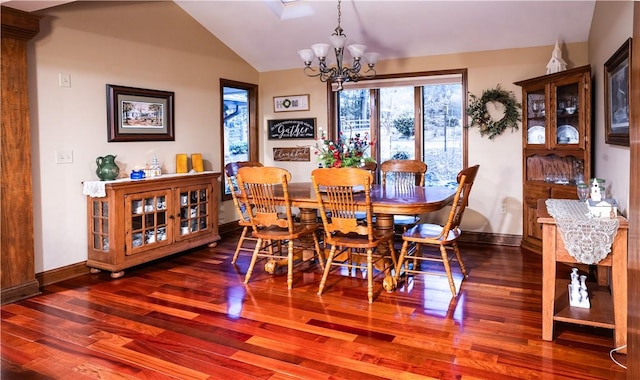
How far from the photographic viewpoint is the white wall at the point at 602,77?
9.67ft

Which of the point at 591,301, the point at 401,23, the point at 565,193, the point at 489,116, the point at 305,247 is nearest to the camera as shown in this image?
the point at 591,301

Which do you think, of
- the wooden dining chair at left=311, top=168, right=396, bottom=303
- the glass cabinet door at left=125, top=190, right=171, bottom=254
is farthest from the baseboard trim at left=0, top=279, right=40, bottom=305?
the wooden dining chair at left=311, top=168, right=396, bottom=303

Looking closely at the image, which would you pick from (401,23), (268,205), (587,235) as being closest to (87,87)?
(268,205)

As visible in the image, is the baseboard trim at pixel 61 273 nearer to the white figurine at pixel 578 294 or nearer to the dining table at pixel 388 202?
the dining table at pixel 388 202

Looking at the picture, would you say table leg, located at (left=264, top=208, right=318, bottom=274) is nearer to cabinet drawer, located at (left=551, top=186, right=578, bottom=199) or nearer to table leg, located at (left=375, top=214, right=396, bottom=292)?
table leg, located at (left=375, top=214, right=396, bottom=292)

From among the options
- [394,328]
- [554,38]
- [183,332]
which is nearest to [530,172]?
[554,38]

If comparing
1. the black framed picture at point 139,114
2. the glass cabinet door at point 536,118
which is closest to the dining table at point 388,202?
the glass cabinet door at point 536,118

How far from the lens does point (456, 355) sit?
258 cm

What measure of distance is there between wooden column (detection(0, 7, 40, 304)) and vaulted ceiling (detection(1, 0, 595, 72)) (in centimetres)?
196

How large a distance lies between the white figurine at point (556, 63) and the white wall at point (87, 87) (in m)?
3.80

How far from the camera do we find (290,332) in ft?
9.58

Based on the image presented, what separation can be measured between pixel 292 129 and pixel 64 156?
306cm

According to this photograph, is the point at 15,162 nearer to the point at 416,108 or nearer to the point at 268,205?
the point at 268,205

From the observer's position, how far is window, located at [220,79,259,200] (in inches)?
240
